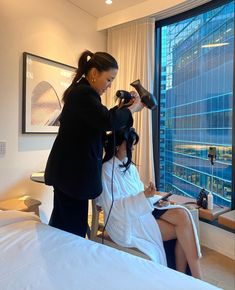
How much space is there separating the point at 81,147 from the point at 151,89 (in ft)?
5.75

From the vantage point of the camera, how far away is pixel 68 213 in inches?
53.1

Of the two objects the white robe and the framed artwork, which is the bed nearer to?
the white robe

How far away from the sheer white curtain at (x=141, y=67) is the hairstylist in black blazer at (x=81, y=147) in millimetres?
1492

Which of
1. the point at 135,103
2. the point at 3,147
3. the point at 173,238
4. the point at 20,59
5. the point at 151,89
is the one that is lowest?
the point at 173,238

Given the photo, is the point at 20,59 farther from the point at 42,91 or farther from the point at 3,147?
the point at 3,147

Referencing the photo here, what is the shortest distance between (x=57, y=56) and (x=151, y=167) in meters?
1.47

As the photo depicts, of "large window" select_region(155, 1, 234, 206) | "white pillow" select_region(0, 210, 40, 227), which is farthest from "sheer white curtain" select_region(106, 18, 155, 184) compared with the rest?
"white pillow" select_region(0, 210, 40, 227)

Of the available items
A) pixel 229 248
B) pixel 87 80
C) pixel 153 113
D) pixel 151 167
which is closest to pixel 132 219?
pixel 87 80

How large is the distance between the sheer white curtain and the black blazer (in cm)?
155

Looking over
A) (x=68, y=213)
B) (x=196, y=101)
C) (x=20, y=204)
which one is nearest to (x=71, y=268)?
(x=68, y=213)

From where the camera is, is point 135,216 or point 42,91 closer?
point 135,216

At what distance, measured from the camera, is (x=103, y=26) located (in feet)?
9.83

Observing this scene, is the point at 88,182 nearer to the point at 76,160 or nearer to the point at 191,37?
the point at 76,160

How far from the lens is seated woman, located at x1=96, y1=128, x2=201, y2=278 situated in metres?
1.44
